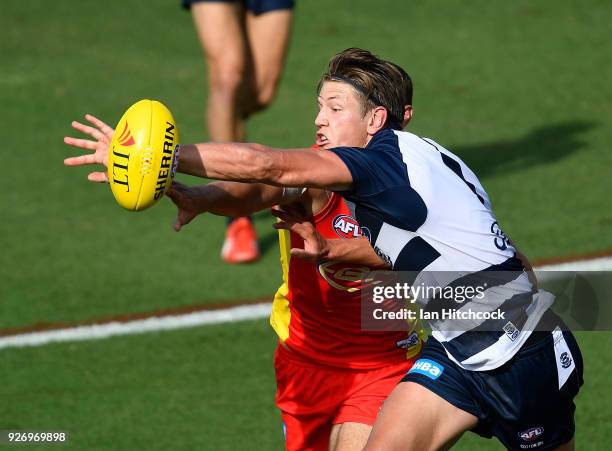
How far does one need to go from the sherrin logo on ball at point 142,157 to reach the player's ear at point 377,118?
1.02 meters

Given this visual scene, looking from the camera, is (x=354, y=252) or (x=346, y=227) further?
(x=346, y=227)

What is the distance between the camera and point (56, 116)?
1135 cm

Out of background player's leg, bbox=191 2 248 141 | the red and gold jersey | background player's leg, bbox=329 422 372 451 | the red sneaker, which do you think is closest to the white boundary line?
the red sneaker

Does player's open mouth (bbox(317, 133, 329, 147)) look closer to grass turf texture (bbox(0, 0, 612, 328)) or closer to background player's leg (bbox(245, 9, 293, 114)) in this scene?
grass turf texture (bbox(0, 0, 612, 328))

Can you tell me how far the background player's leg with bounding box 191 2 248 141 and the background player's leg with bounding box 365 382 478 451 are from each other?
452 cm

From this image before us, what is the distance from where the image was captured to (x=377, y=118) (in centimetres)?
498

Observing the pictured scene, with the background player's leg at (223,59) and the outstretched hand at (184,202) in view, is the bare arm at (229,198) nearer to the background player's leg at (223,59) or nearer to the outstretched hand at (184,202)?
the outstretched hand at (184,202)

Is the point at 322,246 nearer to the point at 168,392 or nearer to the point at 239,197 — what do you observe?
the point at 239,197

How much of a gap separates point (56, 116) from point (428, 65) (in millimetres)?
3832

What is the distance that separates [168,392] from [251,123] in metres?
4.93

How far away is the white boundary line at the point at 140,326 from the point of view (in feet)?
24.1

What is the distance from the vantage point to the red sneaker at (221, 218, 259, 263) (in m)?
8.52

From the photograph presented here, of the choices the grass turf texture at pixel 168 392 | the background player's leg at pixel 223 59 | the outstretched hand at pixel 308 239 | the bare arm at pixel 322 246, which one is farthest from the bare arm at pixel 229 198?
the background player's leg at pixel 223 59

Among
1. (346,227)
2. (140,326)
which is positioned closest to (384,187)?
(346,227)
